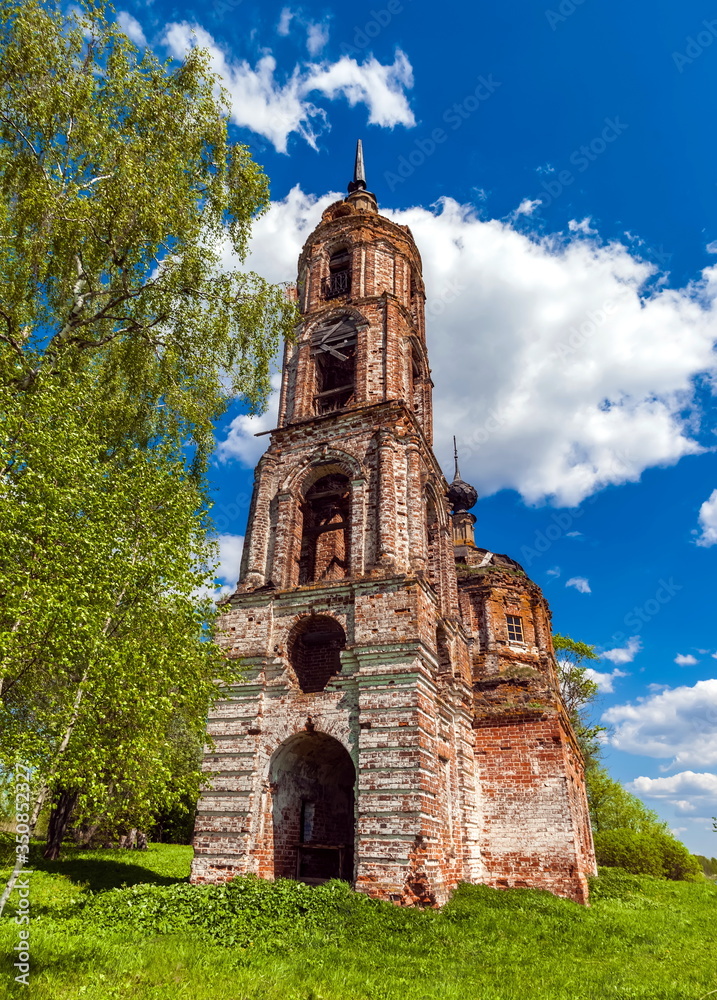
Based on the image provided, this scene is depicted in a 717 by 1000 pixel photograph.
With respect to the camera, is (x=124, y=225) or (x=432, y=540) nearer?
(x=124, y=225)

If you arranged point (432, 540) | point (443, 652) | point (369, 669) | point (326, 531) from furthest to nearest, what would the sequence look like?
point (432, 540) → point (326, 531) → point (443, 652) → point (369, 669)

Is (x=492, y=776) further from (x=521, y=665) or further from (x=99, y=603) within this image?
(x=99, y=603)

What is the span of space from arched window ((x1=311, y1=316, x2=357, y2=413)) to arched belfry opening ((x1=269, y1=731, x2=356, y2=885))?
8.75 metres

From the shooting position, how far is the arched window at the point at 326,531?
620 inches

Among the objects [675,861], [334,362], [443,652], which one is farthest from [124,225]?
[675,861]

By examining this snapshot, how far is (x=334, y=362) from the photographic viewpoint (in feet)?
60.5

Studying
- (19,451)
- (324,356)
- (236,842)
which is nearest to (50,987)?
(236,842)

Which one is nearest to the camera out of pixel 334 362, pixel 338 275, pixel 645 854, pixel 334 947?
pixel 334 947

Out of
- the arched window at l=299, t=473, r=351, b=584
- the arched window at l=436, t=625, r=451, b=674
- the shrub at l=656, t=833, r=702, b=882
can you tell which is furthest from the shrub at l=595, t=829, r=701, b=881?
the arched window at l=299, t=473, r=351, b=584

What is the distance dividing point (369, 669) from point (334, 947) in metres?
4.32

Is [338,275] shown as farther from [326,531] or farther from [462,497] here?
[462,497]

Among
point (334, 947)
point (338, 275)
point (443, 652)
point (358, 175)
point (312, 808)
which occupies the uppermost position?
point (358, 175)

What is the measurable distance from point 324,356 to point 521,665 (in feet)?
36.4

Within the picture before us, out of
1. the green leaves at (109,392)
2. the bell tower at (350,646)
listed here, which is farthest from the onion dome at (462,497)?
the green leaves at (109,392)
